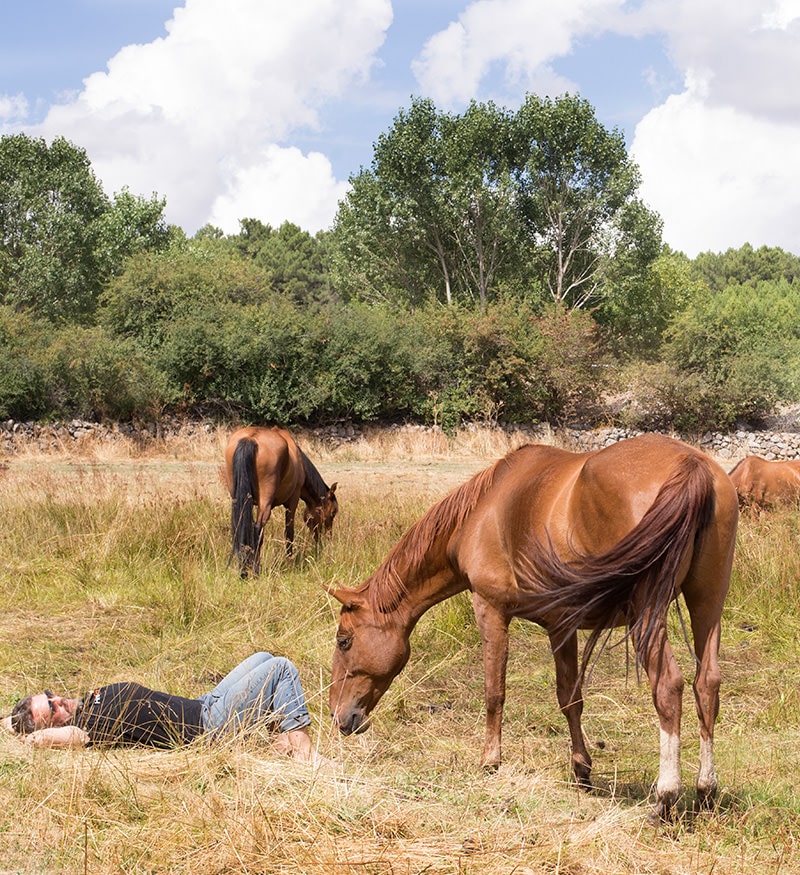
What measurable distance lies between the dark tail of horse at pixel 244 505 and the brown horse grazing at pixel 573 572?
11.6 ft

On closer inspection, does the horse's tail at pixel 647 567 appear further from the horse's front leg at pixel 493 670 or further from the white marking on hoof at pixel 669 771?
the horse's front leg at pixel 493 670

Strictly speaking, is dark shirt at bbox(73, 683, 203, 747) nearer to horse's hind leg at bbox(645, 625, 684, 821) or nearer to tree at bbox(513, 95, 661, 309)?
horse's hind leg at bbox(645, 625, 684, 821)

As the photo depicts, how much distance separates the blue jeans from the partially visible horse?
7.10 meters

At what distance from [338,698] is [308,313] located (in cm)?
2139

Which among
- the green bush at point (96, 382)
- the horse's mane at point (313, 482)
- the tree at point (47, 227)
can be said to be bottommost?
the horse's mane at point (313, 482)

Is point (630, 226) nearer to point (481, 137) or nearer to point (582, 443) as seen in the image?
point (481, 137)

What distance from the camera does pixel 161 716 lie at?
4.15m

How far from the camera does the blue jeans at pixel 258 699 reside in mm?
4180

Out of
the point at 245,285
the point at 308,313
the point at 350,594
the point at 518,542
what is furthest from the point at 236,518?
the point at 245,285

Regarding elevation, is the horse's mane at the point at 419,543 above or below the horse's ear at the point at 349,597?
above

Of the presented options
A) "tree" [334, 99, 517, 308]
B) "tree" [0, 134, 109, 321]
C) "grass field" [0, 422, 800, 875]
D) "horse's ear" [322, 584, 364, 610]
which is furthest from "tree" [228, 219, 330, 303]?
"horse's ear" [322, 584, 364, 610]

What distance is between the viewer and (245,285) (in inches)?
1082

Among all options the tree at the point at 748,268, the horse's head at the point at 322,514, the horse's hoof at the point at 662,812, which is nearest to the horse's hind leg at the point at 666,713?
the horse's hoof at the point at 662,812

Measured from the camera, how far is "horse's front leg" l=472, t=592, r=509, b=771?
427cm
